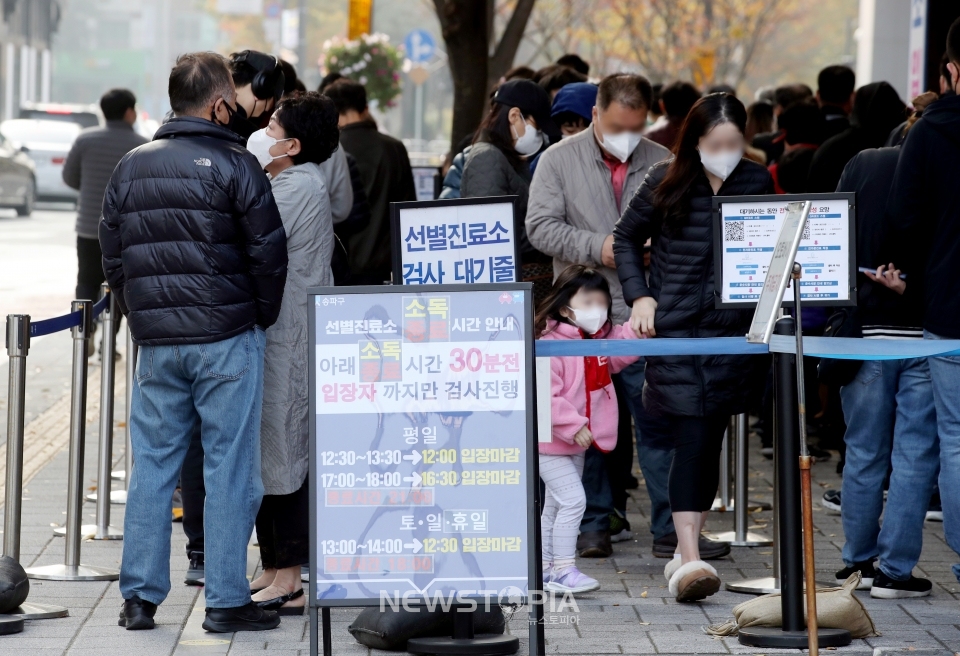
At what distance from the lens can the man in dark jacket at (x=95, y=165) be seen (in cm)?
1183

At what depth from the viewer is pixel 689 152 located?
5.94 meters

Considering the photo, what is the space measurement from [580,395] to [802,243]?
1.15 metres

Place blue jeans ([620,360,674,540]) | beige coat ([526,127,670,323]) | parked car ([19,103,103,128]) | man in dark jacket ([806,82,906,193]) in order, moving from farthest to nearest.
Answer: parked car ([19,103,103,128]), man in dark jacket ([806,82,906,193]), beige coat ([526,127,670,323]), blue jeans ([620,360,674,540])

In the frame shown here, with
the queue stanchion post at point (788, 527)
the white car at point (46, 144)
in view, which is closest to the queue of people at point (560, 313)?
the queue stanchion post at point (788, 527)

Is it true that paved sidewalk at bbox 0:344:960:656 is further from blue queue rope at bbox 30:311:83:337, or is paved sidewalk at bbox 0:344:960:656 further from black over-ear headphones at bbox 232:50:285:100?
black over-ear headphones at bbox 232:50:285:100

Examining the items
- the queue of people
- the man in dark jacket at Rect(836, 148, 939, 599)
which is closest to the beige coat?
the queue of people

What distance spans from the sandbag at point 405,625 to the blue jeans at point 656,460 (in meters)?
1.75

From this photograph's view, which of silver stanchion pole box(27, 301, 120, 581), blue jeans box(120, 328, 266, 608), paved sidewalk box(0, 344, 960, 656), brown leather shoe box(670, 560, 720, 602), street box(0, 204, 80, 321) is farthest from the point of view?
street box(0, 204, 80, 321)

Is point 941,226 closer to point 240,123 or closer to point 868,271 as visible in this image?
point 868,271

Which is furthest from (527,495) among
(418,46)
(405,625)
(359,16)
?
(418,46)

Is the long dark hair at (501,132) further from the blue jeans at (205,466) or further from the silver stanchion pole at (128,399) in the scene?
the blue jeans at (205,466)

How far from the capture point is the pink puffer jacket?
5.99 m

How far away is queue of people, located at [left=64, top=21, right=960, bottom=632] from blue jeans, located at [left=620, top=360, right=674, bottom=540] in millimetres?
11

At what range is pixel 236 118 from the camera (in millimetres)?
5922
